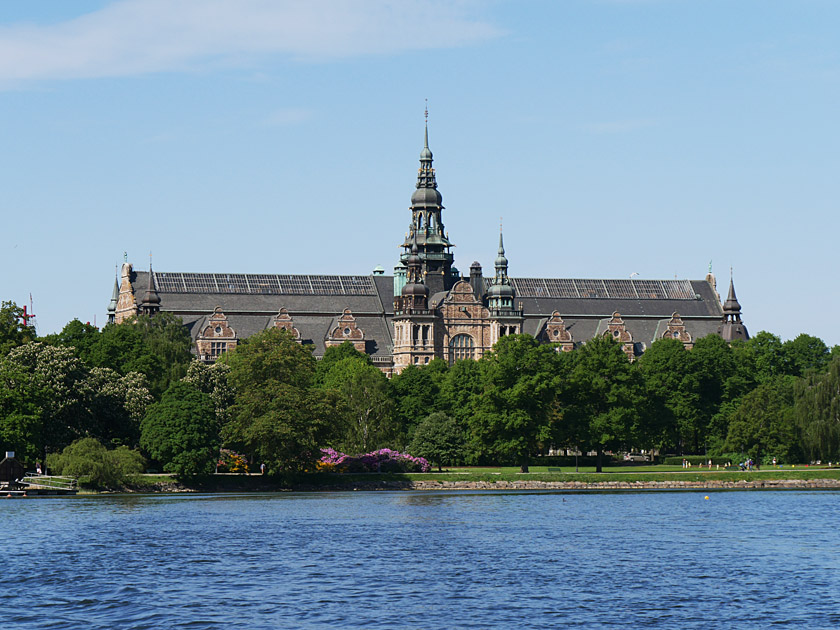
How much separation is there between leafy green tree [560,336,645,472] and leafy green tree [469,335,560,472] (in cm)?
232

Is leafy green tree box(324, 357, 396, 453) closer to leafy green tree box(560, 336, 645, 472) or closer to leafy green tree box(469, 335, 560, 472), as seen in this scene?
leafy green tree box(469, 335, 560, 472)

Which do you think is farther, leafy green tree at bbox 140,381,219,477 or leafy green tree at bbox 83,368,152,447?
leafy green tree at bbox 83,368,152,447

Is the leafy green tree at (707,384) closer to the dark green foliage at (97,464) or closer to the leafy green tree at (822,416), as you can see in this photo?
the leafy green tree at (822,416)

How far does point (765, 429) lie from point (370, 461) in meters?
34.0

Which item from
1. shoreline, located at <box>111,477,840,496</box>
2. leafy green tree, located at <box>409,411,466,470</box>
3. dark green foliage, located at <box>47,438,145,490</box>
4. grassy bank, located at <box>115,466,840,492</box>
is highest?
leafy green tree, located at <box>409,411,466,470</box>

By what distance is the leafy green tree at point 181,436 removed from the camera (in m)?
102

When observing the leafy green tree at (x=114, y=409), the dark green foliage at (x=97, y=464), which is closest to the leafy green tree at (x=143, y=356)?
the leafy green tree at (x=114, y=409)

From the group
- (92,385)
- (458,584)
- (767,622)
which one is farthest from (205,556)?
(92,385)

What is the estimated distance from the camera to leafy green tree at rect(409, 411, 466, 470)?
123 metres

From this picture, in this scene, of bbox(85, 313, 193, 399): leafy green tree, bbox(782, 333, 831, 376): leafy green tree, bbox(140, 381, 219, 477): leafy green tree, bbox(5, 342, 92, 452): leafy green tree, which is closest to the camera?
bbox(140, 381, 219, 477): leafy green tree

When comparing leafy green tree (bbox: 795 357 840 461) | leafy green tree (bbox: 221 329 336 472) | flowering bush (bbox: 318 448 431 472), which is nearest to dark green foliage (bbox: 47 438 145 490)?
leafy green tree (bbox: 221 329 336 472)

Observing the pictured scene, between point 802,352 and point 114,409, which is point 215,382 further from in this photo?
point 802,352

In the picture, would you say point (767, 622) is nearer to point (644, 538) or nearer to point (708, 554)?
point (708, 554)

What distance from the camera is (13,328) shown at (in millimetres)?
124375
